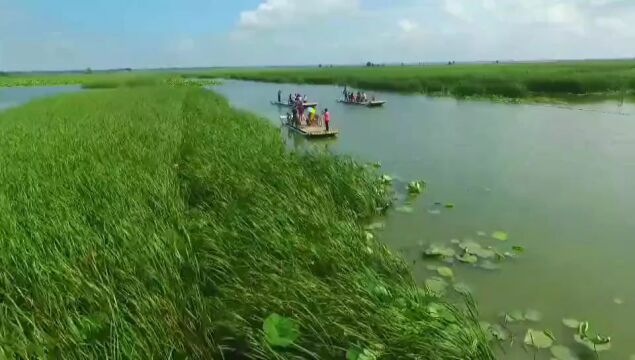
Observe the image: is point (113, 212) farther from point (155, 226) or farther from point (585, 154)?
point (585, 154)

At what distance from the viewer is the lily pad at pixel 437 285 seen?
5504 millimetres

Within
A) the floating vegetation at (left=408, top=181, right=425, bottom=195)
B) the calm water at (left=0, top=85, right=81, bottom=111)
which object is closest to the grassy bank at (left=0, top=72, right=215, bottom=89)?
the calm water at (left=0, top=85, right=81, bottom=111)

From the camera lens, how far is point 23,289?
3.96 m

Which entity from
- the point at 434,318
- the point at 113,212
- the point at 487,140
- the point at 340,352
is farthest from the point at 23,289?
the point at 487,140

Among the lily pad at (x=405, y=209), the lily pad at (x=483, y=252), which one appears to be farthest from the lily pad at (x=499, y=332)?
the lily pad at (x=405, y=209)

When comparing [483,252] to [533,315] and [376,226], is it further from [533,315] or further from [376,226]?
[376,226]

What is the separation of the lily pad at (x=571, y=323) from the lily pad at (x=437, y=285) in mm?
1248

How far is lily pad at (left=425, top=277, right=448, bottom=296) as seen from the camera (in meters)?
5.50

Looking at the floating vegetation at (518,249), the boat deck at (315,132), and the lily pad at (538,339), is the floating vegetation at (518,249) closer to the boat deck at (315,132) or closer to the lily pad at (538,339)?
the lily pad at (538,339)

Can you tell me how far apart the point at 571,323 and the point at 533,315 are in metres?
0.36

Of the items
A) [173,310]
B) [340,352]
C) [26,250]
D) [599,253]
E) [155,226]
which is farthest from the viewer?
[599,253]

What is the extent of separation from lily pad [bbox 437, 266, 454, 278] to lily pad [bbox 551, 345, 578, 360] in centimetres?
176

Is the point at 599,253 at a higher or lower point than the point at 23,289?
lower

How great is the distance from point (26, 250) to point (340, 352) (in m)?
2.98
